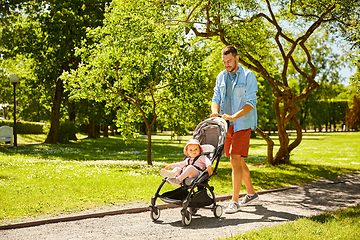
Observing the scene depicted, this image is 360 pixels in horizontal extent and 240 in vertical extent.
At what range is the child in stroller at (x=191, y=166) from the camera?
527cm

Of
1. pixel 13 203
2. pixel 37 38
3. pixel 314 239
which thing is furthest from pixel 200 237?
A: pixel 37 38

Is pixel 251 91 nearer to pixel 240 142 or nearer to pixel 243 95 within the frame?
pixel 243 95

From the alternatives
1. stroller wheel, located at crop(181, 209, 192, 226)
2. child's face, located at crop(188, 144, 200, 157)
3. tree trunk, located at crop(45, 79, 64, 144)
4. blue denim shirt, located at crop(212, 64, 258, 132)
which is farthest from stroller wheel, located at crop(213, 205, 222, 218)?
tree trunk, located at crop(45, 79, 64, 144)

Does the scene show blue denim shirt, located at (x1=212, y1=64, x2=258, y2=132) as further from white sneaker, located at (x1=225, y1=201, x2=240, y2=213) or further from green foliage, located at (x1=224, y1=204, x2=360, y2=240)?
green foliage, located at (x1=224, y1=204, x2=360, y2=240)

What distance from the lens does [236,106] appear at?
230 inches

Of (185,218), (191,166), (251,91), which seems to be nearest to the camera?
(185,218)

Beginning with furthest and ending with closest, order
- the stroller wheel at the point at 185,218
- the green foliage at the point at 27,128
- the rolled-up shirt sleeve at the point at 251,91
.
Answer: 1. the green foliage at the point at 27,128
2. the rolled-up shirt sleeve at the point at 251,91
3. the stroller wheel at the point at 185,218

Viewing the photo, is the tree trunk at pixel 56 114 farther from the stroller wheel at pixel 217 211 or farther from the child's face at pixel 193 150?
the stroller wheel at pixel 217 211

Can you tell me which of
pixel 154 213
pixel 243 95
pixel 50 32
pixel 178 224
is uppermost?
pixel 50 32

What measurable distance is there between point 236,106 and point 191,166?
1.35 meters

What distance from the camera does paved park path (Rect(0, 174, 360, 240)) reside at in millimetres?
4695

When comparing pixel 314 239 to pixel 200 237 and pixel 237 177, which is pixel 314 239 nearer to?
pixel 200 237

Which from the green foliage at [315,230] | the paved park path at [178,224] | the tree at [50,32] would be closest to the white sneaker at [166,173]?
the paved park path at [178,224]

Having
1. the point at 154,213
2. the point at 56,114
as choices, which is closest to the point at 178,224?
the point at 154,213
